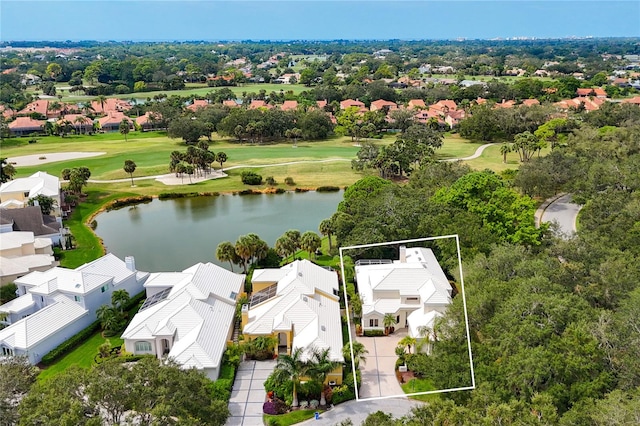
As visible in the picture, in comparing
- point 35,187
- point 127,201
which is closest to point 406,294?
point 35,187

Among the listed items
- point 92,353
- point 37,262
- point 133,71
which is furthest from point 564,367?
point 133,71

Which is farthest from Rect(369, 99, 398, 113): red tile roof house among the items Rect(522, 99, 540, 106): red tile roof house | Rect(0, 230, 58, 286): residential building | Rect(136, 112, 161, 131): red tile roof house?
Rect(0, 230, 58, 286): residential building

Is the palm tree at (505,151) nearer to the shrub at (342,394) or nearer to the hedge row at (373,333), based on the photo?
the hedge row at (373,333)

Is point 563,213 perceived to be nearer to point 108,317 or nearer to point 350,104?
point 108,317

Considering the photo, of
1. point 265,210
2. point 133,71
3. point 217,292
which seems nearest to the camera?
point 217,292

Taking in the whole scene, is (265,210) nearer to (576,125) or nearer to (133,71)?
(576,125)

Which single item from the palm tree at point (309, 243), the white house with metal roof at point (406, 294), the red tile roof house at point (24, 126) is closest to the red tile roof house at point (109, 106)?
the red tile roof house at point (24, 126)

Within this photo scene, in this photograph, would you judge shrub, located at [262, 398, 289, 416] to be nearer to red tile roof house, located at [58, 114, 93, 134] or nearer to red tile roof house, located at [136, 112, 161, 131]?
red tile roof house, located at [136, 112, 161, 131]
